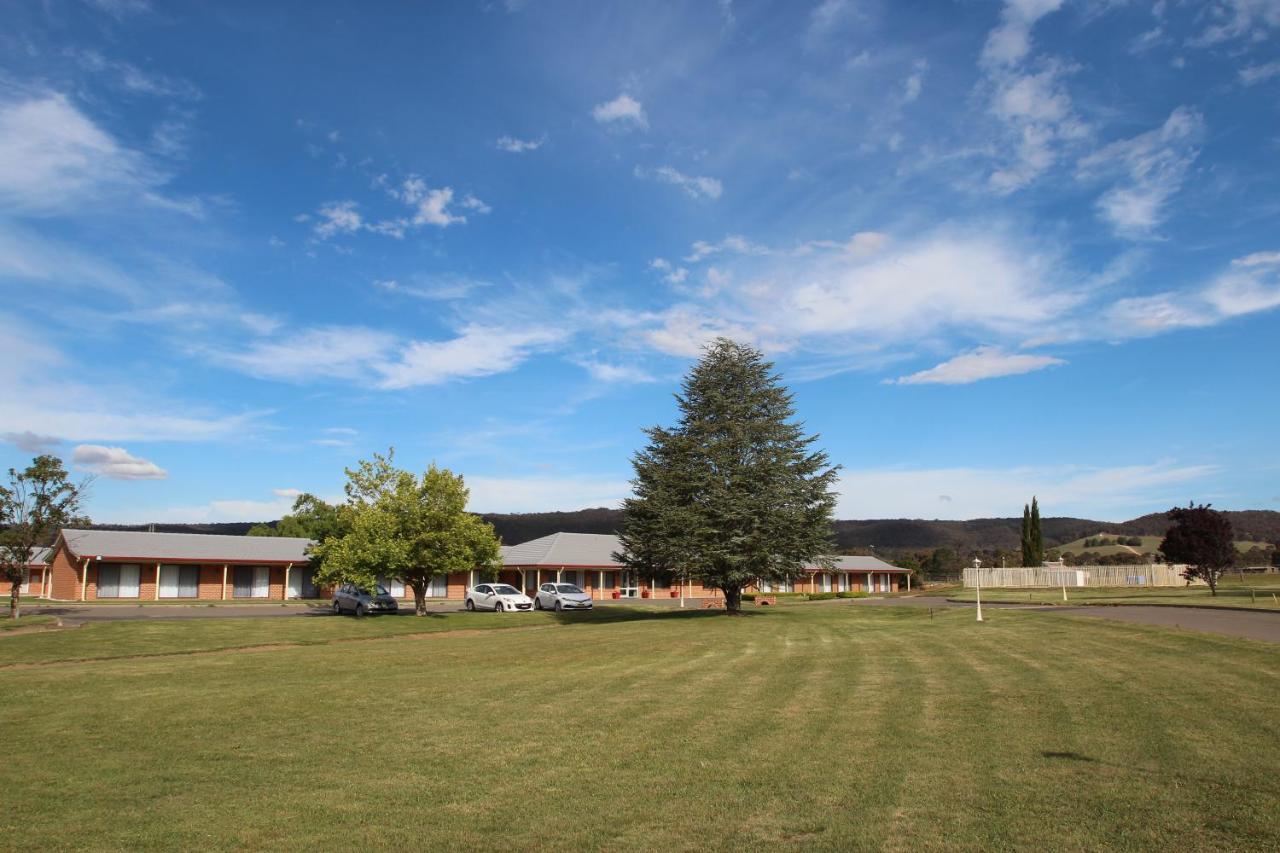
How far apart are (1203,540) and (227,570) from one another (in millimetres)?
56821

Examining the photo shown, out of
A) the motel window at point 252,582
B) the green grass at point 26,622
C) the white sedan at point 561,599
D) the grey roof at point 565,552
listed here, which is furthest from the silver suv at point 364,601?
the motel window at point 252,582

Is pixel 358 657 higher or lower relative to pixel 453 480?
lower

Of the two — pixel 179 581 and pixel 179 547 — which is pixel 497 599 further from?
pixel 179 547

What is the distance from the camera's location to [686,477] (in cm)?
3400

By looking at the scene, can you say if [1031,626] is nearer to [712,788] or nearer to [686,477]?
[686,477]

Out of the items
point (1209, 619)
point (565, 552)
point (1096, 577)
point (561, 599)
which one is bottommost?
point (1096, 577)

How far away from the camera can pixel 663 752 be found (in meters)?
8.99

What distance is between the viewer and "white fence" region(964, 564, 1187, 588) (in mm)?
68438

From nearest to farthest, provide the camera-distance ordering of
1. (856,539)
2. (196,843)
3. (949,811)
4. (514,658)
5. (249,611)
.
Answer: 1. (196,843)
2. (949,811)
3. (514,658)
4. (249,611)
5. (856,539)

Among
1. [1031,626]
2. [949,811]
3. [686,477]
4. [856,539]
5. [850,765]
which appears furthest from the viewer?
[856,539]

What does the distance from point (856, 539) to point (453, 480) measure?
162555 millimetres

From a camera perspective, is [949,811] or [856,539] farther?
[856,539]

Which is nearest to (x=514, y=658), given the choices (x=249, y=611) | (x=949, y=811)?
(x=949, y=811)

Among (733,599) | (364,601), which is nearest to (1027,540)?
(733,599)
